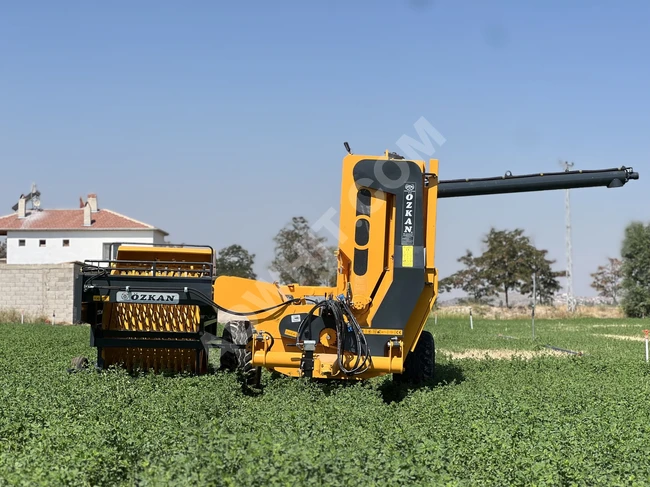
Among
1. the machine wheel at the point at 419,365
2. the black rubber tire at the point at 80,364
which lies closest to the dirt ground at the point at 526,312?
the black rubber tire at the point at 80,364

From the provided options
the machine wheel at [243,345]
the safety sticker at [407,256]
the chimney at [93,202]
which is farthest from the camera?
the chimney at [93,202]

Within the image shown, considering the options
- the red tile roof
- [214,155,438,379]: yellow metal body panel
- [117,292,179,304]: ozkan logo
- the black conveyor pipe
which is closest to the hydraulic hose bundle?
[214,155,438,379]: yellow metal body panel

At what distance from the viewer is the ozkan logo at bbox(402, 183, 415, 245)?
12617 millimetres

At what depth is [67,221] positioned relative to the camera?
70.8 m

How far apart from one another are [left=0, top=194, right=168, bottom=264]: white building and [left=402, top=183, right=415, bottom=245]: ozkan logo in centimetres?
5773

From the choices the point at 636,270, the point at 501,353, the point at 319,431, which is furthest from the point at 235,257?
the point at 319,431

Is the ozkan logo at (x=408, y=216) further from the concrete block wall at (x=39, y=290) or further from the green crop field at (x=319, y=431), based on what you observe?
the concrete block wall at (x=39, y=290)

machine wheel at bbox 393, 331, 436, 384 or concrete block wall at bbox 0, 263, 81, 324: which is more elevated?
concrete block wall at bbox 0, 263, 81, 324

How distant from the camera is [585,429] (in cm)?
930

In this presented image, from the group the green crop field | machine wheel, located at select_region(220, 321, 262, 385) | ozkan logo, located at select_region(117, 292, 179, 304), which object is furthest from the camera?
ozkan logo, located at select_region(117, 292, 179, 304)

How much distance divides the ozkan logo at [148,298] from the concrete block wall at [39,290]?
32784 mm

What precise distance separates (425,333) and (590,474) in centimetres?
666

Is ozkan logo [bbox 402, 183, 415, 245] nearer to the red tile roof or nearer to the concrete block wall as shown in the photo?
the concrete block wall

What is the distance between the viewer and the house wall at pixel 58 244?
69.6 m
